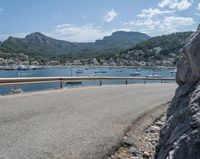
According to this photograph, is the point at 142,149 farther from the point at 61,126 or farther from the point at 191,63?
the point at 191,63

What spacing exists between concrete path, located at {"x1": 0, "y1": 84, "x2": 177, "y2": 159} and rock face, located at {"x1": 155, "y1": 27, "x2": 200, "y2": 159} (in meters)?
2.15

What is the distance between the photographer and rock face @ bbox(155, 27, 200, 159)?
4.38m

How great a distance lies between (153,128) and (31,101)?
182 inches

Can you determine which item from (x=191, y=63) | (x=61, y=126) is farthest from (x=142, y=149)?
(x=191, y=63)

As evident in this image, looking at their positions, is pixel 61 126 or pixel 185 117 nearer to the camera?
pixel 185 117

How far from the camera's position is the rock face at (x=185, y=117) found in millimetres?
4383

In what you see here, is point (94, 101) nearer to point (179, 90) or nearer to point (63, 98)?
point (63, 98)

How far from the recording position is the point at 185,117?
17.5 ft

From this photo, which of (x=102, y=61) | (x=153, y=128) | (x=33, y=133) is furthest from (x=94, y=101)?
(x=102, y=61)

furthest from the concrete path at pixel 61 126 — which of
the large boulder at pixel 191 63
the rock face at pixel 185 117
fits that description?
the large boulder at pixel 191 63

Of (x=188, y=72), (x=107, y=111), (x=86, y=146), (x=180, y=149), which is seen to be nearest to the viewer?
(x=180, y=149)

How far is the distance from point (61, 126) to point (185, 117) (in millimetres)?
4595

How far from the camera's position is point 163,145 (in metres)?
5.68

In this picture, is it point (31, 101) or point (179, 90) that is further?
point (31, 101)
